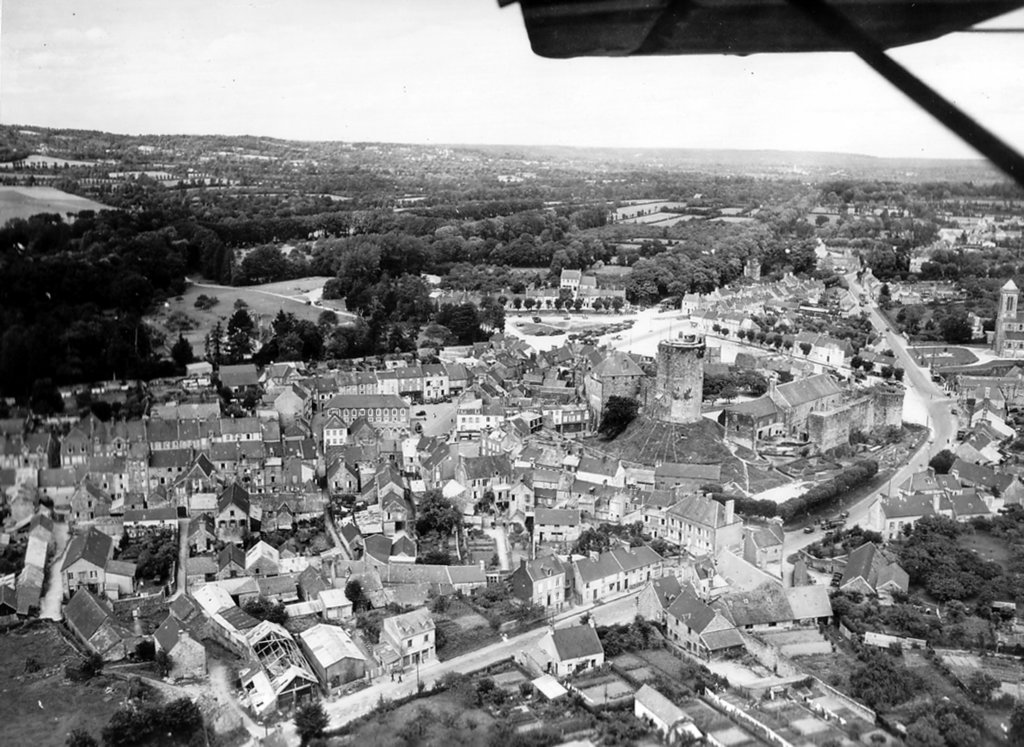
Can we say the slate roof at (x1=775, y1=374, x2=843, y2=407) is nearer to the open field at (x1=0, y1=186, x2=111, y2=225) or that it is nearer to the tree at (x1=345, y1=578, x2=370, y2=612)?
the tree at (x1=345, y1=578, x2=370, y2=612)

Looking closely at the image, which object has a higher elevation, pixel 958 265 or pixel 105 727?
pixel 958 265

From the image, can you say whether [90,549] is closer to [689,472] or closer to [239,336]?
[689,472]

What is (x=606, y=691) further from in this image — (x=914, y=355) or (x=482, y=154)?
(x=482, y=154)

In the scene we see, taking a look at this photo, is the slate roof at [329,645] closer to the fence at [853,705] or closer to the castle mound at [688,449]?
the fence at [853,705]

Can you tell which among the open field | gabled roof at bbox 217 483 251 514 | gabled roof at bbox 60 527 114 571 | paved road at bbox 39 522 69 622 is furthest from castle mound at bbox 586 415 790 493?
the open field

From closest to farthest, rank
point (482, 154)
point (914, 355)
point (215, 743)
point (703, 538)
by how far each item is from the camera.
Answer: point (215, 743) → point (703, 538) → point (914, 355) → point (482, 154)

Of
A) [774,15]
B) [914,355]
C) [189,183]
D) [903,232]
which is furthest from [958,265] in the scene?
[774,15]

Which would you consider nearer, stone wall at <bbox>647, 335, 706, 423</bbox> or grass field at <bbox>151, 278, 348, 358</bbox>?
stone wall at <bbox>647, 335, 706, 423</bbox>
